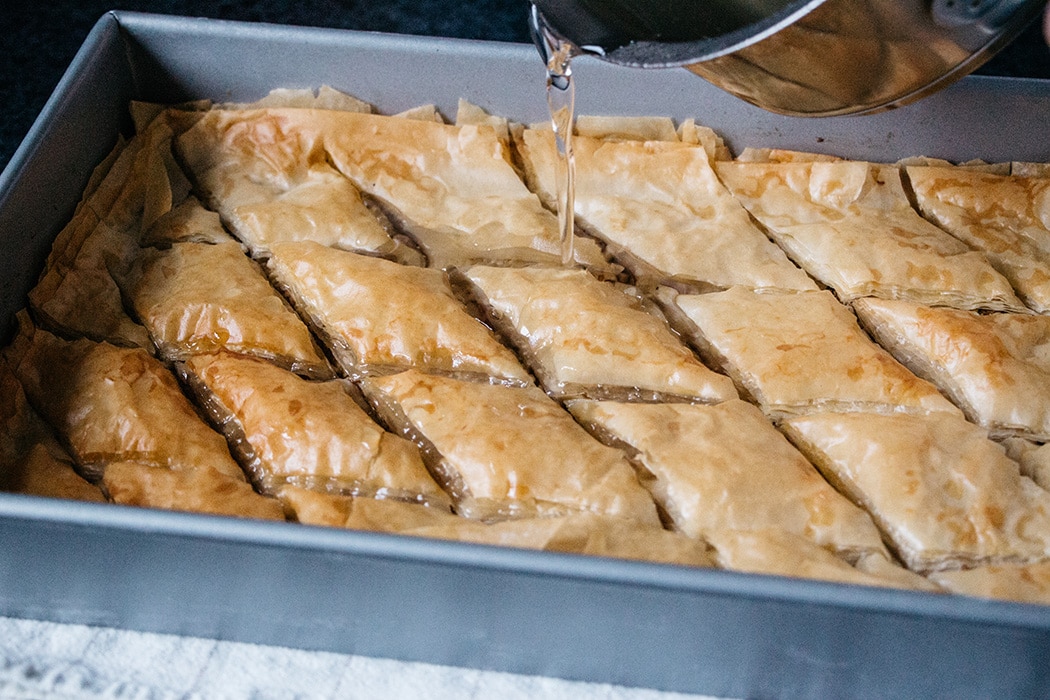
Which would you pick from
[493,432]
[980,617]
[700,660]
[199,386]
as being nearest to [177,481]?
[199,386]

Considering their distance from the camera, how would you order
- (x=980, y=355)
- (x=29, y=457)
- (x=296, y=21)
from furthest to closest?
(x=296, y=21) < (x=980, y=355) < (x=29, y=457)

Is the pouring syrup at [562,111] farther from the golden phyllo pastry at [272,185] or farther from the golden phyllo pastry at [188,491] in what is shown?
the golden phyllo pastry at [188,491]

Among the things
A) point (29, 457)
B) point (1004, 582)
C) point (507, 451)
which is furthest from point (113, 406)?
point (1004, 582)

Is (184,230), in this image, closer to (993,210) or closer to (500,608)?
(500,608)

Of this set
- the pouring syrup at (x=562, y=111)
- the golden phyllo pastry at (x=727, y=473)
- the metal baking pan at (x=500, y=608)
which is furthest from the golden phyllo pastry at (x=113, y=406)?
the pouring syrup at (x=562, y=111)

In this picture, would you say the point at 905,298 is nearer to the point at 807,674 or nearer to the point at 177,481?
the point at 807,674

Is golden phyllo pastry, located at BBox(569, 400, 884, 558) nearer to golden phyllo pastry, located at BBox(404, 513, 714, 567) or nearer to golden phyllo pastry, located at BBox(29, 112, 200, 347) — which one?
golden phyllo pastry, located at BBox(404, 513, 714, 567)
